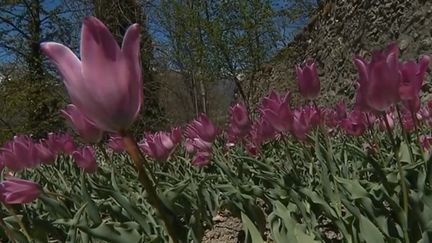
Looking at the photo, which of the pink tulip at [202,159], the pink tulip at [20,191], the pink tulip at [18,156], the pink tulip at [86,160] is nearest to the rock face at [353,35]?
the pink tulip at [202,159]

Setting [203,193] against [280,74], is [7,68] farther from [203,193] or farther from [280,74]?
[203,193]

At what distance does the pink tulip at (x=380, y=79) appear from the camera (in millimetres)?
874

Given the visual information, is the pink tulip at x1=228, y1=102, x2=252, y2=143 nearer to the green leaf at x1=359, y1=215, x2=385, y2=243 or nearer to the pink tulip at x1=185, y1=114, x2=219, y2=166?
the pink tulip at x1=185, y1=114, x2=219, y2=166

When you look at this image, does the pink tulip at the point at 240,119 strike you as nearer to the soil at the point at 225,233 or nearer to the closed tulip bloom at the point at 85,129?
the soil at the point at 225,233

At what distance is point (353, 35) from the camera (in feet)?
23.5

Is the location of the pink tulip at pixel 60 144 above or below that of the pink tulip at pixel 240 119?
above

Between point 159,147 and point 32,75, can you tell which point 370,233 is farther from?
point 32,75

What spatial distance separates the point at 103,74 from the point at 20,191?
1.93ft

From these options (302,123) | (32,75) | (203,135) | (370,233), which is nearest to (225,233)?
(203,135)

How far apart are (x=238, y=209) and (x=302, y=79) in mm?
405

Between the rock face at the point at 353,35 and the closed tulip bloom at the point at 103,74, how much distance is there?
518 centimetres

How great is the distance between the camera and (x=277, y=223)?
1.08 meters

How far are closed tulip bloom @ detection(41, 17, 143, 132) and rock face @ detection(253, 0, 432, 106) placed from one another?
5.18 meters

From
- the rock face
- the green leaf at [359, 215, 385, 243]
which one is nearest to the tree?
the rock face
